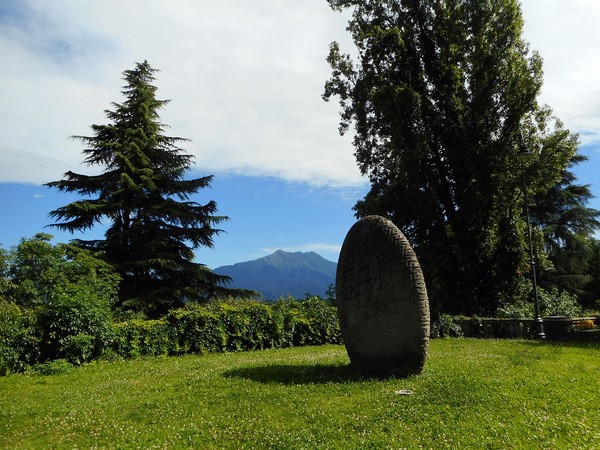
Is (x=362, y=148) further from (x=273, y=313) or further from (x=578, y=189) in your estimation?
(x=578, y=189)

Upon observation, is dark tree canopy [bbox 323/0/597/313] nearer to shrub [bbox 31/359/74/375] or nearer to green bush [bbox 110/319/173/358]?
green bush [bbox 110/319/173/358]

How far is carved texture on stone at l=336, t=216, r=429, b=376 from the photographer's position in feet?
30.2

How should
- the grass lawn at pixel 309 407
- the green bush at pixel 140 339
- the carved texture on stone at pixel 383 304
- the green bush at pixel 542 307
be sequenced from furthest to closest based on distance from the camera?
the green bush at pixel 542 307 → the green bush at pixel 140 339 → the carved texture on stone at pixel 383 304 → the grass lawn at pixel 309 407

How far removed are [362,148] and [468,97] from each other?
24.4 feet

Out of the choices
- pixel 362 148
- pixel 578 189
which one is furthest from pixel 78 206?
pixel 578 189

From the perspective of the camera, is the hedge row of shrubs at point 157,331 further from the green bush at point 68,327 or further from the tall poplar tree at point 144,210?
the tall poplar tree at point 144,210

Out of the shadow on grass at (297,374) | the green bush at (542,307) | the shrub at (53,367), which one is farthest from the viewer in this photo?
the green bush at (542,307)

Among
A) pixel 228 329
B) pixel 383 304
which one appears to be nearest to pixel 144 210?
pixel 228 329

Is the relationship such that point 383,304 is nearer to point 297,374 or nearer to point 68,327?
point 297,374

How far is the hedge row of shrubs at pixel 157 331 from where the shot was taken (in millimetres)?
12930

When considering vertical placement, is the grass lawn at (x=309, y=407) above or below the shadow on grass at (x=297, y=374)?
below

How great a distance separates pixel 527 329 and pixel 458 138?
12.6 m

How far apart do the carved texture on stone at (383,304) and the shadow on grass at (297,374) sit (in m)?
0.55

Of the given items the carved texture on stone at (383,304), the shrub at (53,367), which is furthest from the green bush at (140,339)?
the carved texture on stone at (383,304)
